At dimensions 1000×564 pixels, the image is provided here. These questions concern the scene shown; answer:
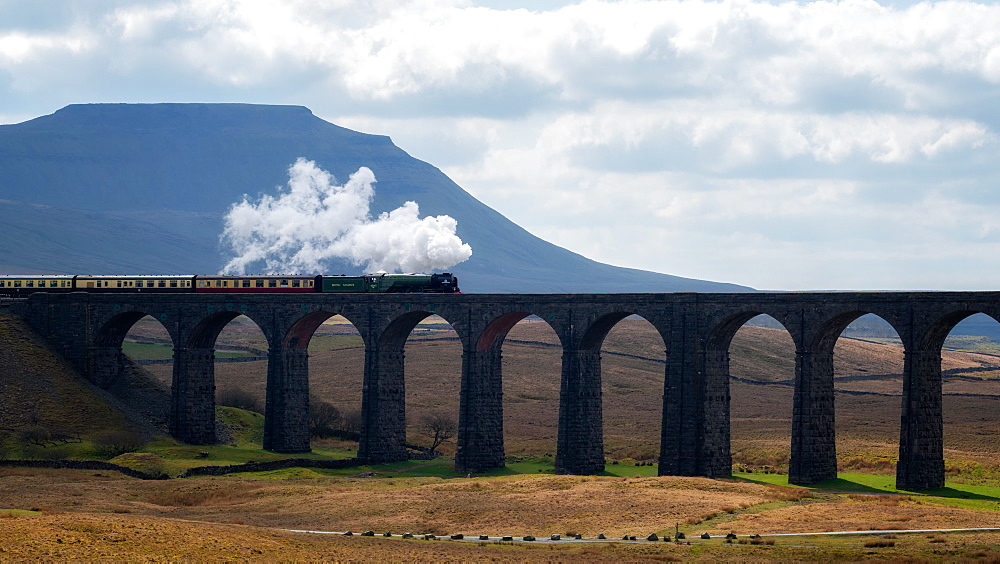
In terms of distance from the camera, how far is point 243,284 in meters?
94.4

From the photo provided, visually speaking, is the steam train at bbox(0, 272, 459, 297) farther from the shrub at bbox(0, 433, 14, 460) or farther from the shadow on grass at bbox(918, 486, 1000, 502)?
the shadow on grass at bbox(918, 486, 1000, 502)

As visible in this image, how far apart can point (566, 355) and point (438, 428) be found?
22.1 meters

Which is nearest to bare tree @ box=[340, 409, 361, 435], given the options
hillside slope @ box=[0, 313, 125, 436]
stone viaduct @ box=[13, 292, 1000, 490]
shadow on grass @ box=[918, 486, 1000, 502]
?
stone viaduct @ box=[13, 292, 1000, 490]

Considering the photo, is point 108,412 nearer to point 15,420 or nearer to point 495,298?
point 15,420

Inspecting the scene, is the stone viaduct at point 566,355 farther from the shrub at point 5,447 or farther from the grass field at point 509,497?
the shrub at point 5,447

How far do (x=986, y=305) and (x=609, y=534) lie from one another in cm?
2356

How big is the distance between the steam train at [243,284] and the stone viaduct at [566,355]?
8.86ft

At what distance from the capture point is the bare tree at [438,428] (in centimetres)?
9438

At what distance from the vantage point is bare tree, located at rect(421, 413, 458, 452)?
310 ft

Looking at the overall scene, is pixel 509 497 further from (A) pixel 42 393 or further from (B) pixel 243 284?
(A) pixel 42 393

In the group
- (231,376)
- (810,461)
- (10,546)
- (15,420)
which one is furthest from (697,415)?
(231,376)

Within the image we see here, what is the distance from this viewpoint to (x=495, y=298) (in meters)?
78.9

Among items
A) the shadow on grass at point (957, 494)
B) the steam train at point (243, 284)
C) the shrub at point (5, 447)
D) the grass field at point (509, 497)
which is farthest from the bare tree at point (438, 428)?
the shadow on grass at point (957, 494)

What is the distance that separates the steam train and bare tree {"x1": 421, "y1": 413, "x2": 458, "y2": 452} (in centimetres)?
1305
